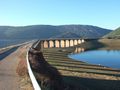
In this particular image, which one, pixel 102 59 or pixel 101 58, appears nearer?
pixel 102 59

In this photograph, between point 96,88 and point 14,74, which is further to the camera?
point 96,88

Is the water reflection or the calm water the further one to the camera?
the water reflection

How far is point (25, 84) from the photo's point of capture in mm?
24562

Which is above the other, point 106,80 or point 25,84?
point 25,84

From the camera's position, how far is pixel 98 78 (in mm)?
45312

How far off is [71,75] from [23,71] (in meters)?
16.9

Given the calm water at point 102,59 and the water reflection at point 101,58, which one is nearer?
the calm water at point 102,59

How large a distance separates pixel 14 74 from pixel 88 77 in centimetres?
1792

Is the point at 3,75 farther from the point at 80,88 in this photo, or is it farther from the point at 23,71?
the point at 80,88

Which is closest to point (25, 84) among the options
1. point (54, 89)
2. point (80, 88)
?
point (54, 89)

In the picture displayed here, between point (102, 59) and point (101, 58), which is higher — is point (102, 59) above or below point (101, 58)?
above

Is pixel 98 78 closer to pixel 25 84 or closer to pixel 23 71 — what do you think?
pixel 23 71

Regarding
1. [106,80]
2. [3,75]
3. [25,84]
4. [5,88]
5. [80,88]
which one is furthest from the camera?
[106,80]

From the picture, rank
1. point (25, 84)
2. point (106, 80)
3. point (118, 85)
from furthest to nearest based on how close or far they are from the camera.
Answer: point (106, 80) < point (118, 85) < point (25, 84)
